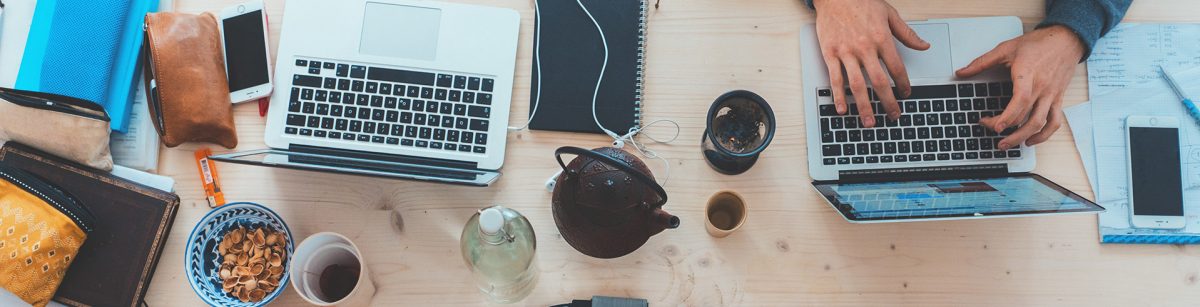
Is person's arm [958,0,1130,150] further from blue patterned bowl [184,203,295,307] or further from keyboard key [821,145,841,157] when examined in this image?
blue patterned bowl [184,203,295,307]

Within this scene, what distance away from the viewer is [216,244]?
2.92 ft

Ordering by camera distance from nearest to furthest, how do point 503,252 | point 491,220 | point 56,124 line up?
point 491,220 → point 503,252 → point 56,124

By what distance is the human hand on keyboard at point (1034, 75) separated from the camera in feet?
2.93

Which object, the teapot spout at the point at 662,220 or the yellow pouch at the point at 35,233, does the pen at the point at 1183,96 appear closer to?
the teapot spout at the point at 662,220

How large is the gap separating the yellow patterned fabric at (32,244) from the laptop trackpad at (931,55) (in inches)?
49.8

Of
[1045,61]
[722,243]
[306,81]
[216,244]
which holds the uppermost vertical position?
[306,81]

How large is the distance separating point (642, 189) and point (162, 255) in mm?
761

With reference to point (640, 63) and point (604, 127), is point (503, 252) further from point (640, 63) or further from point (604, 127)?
point (640, 63)

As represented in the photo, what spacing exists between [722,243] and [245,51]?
803 millimetres

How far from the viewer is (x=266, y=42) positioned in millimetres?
953

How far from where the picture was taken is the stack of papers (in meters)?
0.94

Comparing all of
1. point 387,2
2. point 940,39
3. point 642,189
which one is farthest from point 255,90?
point 940,39

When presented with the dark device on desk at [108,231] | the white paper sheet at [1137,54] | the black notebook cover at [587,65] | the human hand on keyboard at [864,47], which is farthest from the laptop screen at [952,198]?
the dark device on desk at [108,231]

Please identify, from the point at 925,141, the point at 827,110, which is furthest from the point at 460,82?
the point at 925,141
